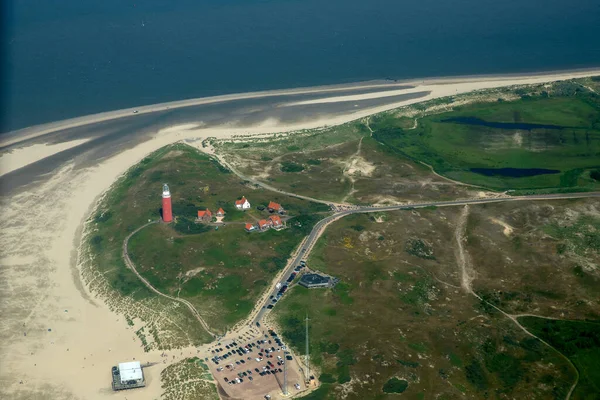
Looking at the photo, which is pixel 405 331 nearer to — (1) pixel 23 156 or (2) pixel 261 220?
(2) pixel 261 220

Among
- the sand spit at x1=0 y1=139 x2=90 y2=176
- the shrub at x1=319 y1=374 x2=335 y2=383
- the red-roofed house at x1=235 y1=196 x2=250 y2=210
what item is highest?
the sand spit at x1=0 y1=139 x2=90 y2=176

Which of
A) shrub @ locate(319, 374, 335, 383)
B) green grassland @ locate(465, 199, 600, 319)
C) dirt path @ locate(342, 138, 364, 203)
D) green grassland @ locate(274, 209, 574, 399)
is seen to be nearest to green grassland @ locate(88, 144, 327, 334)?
green grassland @ locate(274, 209, 574, 399)

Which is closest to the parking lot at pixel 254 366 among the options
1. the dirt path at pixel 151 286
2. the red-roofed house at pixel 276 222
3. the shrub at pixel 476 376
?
the dirt path at pixel 151 286

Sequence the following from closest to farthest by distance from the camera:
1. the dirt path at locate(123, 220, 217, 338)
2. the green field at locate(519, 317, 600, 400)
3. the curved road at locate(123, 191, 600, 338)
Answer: the green field at locate(519, 317, 600, 400) → the dirt path at locate(123, 220, 217, 338) → the curved road at locate(123, 191, 600, 338)

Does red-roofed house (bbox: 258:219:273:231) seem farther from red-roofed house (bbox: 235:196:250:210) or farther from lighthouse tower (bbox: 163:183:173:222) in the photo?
lighthouse tower (bbox: 163:183:173:222)

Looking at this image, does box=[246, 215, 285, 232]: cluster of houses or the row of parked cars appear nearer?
the row of parked cars

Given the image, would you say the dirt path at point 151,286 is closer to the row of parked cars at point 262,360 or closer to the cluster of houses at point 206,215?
the row of parked cars at point 262,360

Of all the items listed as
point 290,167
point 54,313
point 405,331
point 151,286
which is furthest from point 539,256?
point 54,313
